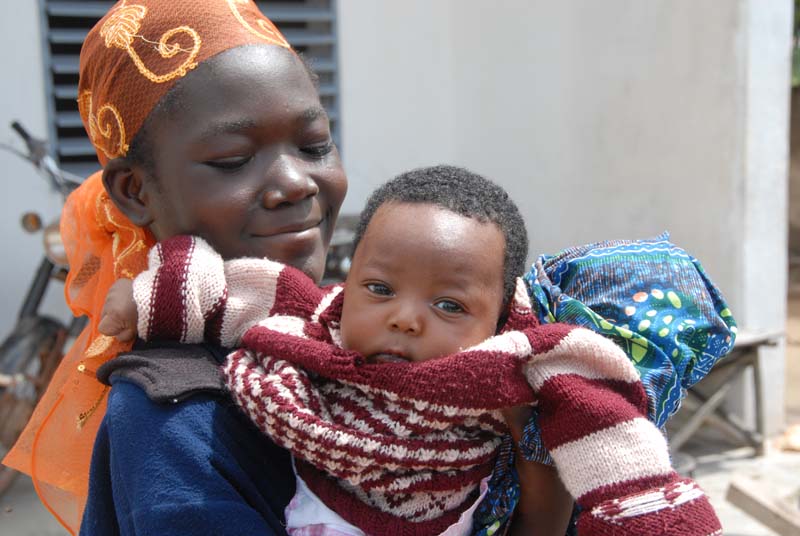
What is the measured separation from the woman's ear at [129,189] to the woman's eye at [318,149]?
28cm

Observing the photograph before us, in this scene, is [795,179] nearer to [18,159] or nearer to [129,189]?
[18,159]

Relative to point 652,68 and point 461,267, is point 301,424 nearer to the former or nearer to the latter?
point 461,267

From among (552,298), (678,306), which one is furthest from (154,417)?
(678,306)

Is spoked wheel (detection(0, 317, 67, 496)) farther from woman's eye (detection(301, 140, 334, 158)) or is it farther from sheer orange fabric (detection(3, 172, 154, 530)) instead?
woman's eye (detection(301, 140, 334, 158))

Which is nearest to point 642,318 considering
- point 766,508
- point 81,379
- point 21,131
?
point 81,379

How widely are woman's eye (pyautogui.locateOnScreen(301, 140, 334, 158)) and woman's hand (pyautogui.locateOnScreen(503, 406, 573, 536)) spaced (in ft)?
2.04

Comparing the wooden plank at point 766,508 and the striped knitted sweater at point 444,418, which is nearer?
the striped knitted sweater at point 444,418

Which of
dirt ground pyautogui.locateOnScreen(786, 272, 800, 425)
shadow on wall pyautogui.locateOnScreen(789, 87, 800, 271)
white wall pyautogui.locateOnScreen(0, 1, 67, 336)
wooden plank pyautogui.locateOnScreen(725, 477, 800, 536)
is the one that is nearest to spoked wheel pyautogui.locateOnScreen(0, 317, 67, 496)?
white wall pyautogui.locateOnScreen(0, 1, 67, 336)

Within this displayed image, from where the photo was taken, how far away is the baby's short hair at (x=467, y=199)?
→ 1.29m

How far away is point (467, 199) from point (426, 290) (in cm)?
16

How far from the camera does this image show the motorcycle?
13.0 feet

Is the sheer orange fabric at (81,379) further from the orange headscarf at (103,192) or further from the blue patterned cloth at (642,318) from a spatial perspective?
the blue patterned cloth at (642,318)

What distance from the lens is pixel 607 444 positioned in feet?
3.65

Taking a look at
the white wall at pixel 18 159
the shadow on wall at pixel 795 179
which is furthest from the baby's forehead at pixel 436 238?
the shadow on wall at pixel 795 179
